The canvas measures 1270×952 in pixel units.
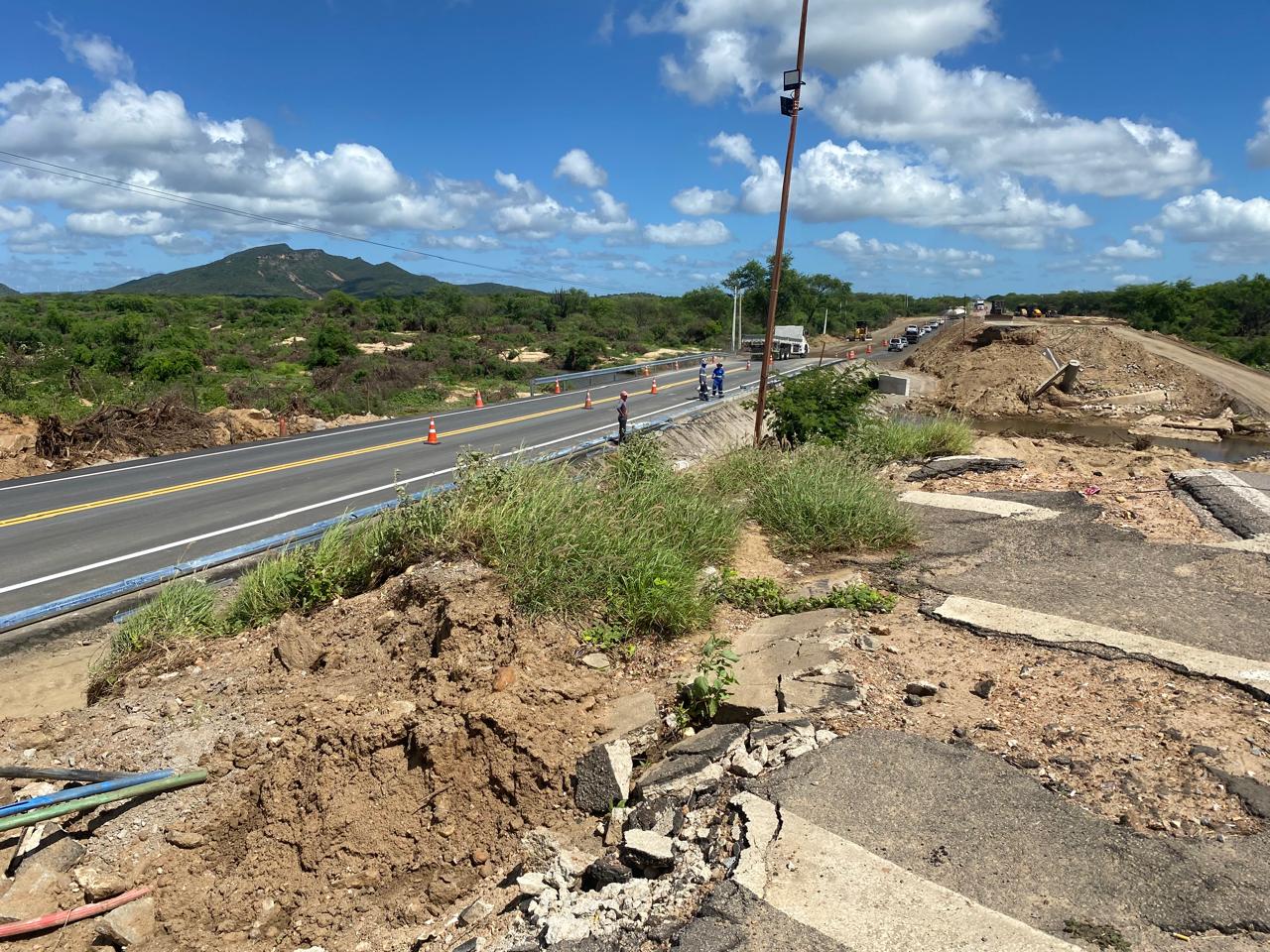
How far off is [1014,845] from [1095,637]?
309cm

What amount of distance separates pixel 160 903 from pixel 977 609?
19.8 feet

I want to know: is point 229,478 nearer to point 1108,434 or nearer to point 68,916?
point 68,916

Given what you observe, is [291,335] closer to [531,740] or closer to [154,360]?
[154,360]

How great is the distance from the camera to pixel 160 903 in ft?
13.2

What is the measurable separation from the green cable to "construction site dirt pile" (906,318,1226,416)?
100ft

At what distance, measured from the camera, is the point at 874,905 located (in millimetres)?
2926

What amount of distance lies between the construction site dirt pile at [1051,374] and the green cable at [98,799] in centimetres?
3051

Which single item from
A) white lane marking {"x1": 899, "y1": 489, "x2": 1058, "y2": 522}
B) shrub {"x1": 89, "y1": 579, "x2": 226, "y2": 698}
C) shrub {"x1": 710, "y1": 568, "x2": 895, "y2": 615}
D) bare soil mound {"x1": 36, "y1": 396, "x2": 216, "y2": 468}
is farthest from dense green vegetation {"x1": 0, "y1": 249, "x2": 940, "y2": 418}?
white lane marking {"x1": 899, "y1": 489, "x2": 1058, "y2": 522}

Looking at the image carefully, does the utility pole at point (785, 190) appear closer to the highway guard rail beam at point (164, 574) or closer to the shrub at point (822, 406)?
the shrub at point (822, 406)

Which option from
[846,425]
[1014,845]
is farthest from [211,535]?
[846,425]

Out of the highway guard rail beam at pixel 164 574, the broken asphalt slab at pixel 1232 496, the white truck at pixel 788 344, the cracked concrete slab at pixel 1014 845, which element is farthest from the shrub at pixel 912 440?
the white truck at pixel 788 344

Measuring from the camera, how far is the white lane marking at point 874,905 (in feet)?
8.96

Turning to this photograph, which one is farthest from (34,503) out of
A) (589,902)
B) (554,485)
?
(589,902)

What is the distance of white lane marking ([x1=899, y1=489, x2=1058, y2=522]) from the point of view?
9578 mm
